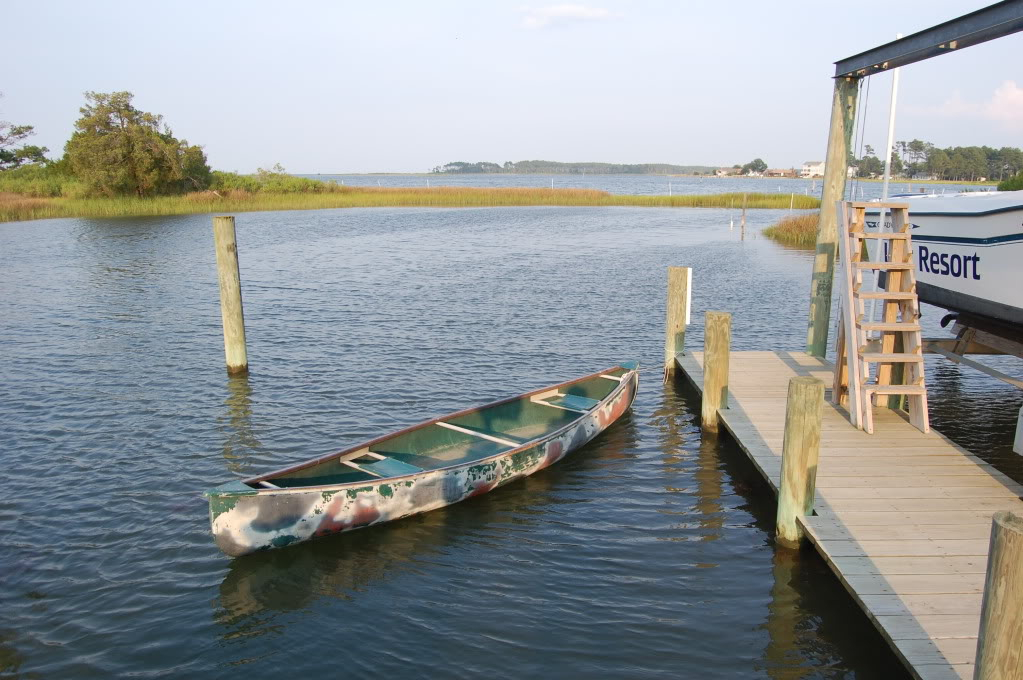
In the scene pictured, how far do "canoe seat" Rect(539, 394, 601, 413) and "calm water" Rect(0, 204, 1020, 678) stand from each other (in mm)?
591

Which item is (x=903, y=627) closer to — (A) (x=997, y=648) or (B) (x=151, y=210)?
(A) (x=997, y=648)

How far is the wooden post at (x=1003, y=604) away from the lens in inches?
164

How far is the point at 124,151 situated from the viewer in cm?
5297

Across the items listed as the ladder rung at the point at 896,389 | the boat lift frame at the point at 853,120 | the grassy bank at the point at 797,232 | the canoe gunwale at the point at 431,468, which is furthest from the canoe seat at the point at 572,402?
the grassy bank at the point at 797,232

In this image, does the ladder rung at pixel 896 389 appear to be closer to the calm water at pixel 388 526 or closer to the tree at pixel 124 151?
the calm water at pixel 388 526

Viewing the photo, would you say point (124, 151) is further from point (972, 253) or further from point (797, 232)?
point (972, 253)

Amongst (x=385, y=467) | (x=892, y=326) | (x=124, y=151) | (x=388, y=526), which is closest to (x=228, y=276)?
(x=385, y=467)

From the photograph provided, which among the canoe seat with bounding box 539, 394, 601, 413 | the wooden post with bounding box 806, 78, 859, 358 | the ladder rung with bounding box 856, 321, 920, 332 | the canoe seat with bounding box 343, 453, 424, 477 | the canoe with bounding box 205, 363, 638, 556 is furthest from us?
the wooden post with bounding box 806, 78, 859, 358

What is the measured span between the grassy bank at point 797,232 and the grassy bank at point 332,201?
65.7 feet

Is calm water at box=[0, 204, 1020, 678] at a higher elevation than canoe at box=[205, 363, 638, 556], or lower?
lower

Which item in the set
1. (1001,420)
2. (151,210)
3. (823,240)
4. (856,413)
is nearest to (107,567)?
(856,413)

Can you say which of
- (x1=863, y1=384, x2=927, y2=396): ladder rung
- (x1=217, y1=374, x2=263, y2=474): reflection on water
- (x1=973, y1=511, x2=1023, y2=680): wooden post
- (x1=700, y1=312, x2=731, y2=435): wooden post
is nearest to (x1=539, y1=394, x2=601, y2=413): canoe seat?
(x1=700, y1=312, x2=731, y2=435): wooden post

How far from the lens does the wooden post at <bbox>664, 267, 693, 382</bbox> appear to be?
44.7 ft

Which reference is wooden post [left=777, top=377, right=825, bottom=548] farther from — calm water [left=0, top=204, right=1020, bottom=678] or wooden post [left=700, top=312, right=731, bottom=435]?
wooden post [left=700, top=312, right=731, bottom=435]
